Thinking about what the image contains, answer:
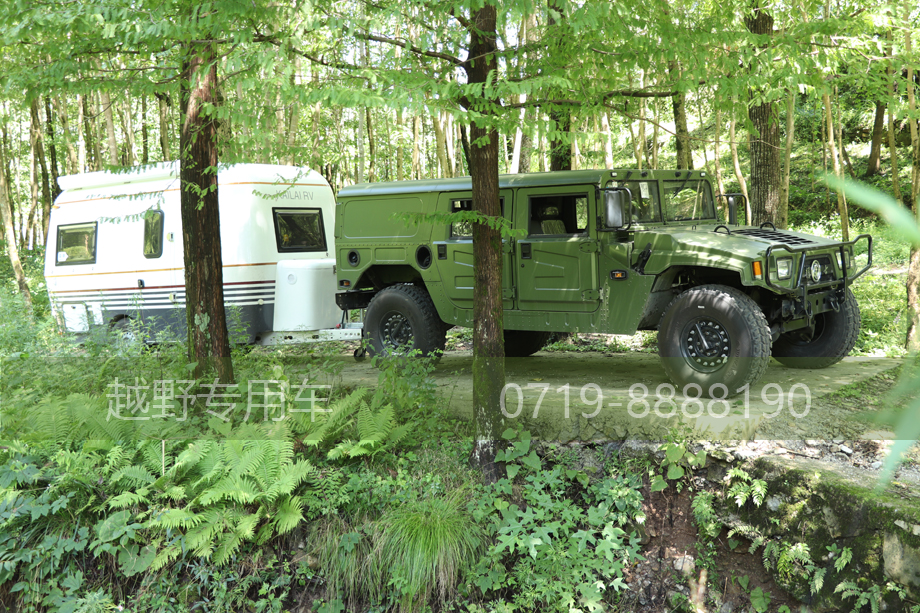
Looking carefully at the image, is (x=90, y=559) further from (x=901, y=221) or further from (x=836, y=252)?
(x=836, y=252)

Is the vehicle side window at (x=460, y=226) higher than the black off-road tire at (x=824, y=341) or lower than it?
higher

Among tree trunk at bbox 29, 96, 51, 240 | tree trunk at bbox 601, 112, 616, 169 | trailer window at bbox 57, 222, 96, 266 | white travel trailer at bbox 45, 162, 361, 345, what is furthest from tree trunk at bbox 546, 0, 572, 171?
tree trunk at bbox 29, 96, 51, 240

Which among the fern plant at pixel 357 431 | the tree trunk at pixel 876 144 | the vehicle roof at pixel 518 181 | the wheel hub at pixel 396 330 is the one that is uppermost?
the tree trunk at pixel 876 144

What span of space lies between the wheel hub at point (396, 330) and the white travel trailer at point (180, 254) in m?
0.87

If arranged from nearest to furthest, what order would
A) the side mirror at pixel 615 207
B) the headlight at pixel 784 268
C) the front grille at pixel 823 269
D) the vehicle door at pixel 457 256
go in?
the headlight at pixel 784 268 < the front grille at pixel 823 269 < the side mirror at pixel 615 207 < the vehicle door at pixel 457 256

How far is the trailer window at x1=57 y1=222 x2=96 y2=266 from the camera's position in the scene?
1102 cm

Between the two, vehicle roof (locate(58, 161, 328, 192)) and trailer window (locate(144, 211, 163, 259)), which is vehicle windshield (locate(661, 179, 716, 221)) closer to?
vehicle roof (locate(58, 161, 328, 192))

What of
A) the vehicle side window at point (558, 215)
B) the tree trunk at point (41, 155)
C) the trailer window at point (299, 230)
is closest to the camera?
the vehicle side window at point (558, 215)

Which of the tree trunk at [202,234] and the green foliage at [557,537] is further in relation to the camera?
the tree trunk at [202,234]

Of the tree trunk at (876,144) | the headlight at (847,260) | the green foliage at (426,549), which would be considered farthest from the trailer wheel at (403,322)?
the tree trunk at (876,144)

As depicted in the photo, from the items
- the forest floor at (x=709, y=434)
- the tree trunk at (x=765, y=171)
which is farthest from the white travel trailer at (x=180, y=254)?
the tree trunk at (x=765, y=171)

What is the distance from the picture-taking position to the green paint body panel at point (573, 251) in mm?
6441

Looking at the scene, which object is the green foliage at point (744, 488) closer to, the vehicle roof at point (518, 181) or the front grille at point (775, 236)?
the front grille at point (775, 236)

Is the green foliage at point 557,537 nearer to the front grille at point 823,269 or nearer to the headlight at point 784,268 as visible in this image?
the headlight at point 784,268
